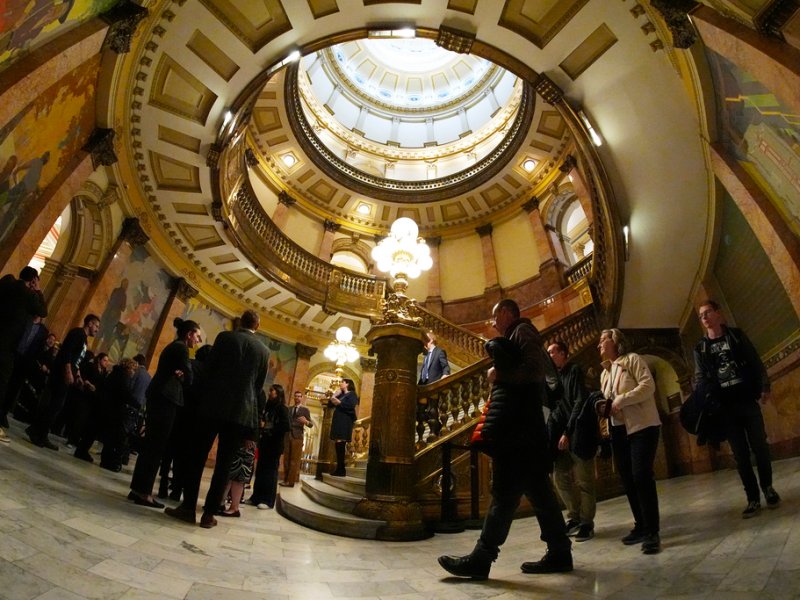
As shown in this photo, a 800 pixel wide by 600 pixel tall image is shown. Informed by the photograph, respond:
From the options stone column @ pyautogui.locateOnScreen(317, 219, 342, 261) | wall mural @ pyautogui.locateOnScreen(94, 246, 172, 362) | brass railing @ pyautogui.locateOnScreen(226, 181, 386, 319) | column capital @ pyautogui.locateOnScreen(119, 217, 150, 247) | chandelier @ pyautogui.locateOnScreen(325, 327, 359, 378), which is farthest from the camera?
stone column @ pyautogui.locateOnScreen(317, 219, 342, 261)

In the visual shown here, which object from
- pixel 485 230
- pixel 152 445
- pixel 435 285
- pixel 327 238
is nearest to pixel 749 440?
pixel 152 445

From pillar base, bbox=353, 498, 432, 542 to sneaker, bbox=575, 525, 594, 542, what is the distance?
1.44 metres

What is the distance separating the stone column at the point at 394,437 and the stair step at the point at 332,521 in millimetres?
116

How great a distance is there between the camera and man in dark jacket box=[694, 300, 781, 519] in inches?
119

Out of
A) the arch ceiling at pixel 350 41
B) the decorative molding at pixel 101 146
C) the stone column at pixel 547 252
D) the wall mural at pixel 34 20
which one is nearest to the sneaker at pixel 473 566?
the wall mural at pixel 34 20

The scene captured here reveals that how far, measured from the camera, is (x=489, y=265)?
54.3ft

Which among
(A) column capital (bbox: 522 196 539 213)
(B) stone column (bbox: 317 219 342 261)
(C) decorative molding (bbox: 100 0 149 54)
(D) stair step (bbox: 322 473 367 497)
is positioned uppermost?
(A) column capital (bbox: 522 196 539 213)

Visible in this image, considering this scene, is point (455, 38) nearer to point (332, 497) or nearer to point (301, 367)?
point (332, 497)

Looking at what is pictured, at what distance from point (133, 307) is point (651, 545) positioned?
11.5 m

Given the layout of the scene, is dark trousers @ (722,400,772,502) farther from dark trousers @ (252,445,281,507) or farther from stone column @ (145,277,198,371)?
stone column @ (145,277,198,371)

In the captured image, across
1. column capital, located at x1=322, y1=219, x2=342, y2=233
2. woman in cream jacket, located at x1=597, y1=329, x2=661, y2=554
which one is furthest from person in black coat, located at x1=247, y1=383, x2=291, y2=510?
column capital, located at x1=322, y1=219, x2=342, y2=233

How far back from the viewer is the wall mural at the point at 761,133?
430 cm

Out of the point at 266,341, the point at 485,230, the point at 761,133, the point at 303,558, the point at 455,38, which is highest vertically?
the point at 485,230

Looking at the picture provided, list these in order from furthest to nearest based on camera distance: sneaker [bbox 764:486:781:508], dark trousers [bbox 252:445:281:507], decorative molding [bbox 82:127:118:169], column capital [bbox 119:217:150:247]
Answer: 1. column capital [bbox 119:217:150:247]
2. decorative molding [bbox 82:127:118:169]
3. dark trousers [bbox 252:445:281:507]
4. sneaker [bbox 764:486:781:508]
